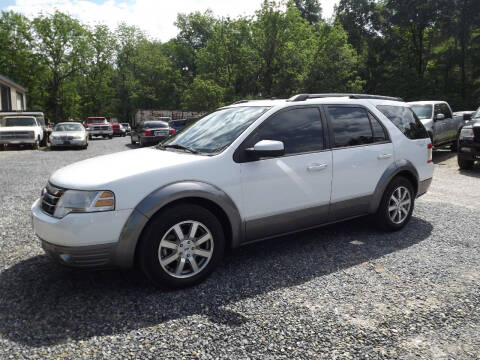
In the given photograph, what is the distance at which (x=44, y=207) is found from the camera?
342cm

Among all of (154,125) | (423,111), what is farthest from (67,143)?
(423,111)

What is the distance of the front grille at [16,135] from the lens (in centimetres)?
1808

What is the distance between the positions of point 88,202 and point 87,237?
0.28m

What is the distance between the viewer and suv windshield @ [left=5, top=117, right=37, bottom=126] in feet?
62.0

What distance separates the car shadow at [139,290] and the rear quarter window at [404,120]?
4.72 feet

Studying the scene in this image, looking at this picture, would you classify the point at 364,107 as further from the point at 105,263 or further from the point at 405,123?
the point at 105,263

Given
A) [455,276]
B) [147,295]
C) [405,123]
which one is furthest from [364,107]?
[147,295]

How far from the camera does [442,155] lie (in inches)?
578

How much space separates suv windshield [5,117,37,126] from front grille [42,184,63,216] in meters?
18.2

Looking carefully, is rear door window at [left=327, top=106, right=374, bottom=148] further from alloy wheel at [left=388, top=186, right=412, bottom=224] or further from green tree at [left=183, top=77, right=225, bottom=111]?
green tree at [left=183, top=77, right=225, bottom=111]

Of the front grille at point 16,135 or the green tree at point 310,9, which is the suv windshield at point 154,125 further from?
the green tree at point 310,9

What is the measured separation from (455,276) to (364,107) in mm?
2169

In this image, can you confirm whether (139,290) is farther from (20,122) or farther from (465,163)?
(20,122)

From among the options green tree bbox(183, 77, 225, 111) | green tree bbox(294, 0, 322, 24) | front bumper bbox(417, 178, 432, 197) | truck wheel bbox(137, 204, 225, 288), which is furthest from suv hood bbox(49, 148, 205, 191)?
green tree bbox(294, 0, 322, 24)
